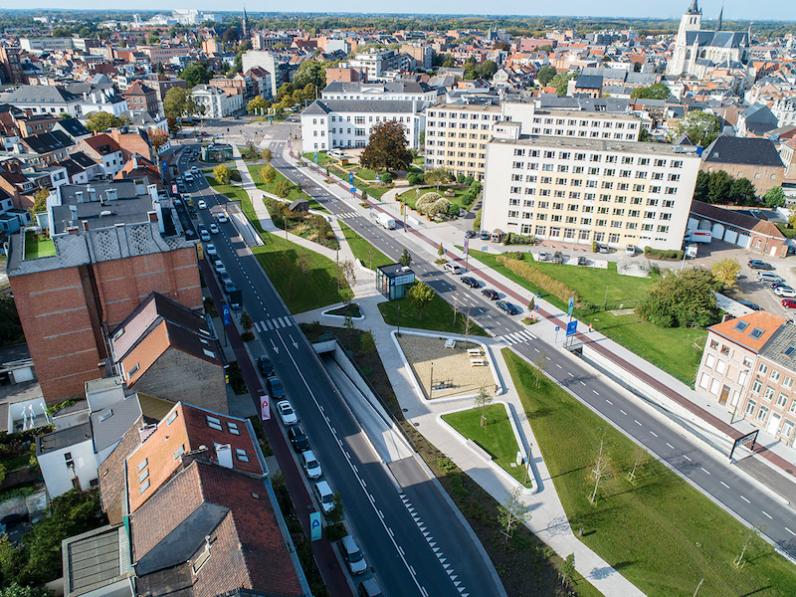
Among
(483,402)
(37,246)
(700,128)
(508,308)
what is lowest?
Answer: (508,308)

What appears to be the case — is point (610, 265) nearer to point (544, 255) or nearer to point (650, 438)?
point (544, 255)

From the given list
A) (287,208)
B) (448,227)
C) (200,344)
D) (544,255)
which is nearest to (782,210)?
(544,255)

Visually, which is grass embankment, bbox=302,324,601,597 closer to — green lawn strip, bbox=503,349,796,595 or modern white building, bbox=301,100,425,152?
green lawn strip, bbox=503,349,796,595

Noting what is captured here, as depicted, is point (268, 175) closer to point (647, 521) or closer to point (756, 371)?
point (756, 371)

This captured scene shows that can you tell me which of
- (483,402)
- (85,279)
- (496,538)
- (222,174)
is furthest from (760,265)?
(222,174)

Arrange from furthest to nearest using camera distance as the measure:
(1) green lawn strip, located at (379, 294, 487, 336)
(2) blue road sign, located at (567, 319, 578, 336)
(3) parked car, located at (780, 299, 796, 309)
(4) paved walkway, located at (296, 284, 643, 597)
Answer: (3) parked car, located at (780, 299, 796, 309), (1) green lawn strip, located at (379, 294, 487, 336), (2) blue road sign, located at (567, 319, 578, 336), (4) paved walkway, located at (296, 284, 643, 597)

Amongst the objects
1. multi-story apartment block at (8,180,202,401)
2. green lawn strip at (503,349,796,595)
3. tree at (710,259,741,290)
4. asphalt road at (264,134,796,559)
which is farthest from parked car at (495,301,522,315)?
multi-story apartment block at (8,180,202,401)
